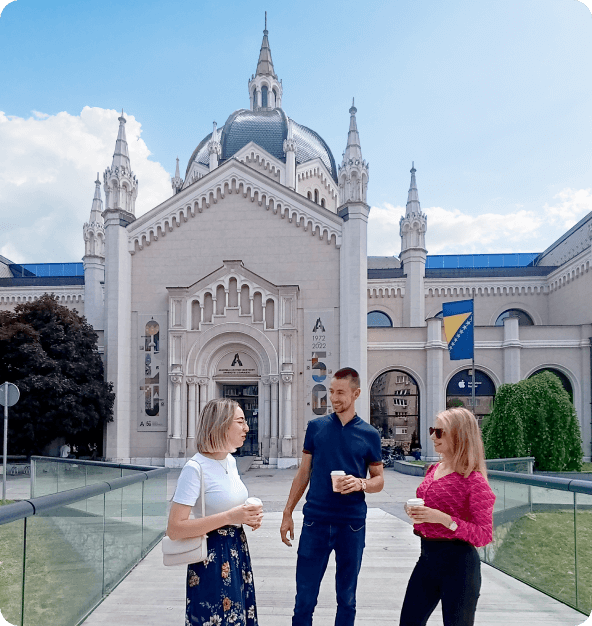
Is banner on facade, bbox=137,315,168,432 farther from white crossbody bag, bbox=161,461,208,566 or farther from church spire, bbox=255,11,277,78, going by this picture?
church spire, bbox=255,11,277,78

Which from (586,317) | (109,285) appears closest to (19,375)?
(109,285)

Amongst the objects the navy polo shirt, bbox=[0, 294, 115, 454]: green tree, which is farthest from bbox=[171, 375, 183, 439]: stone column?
the navy polo shirt

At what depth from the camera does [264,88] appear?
47844 mm

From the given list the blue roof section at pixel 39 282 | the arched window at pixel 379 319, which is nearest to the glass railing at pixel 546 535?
the arched window at pixel 379 319

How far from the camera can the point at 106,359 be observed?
1064 inches

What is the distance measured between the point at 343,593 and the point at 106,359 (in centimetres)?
2414

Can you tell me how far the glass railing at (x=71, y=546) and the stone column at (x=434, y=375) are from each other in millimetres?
20978

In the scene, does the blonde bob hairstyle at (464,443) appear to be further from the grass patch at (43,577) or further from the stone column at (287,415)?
the stone column at (287,415)

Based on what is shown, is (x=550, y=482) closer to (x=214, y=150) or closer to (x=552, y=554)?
(x=552, y=554)

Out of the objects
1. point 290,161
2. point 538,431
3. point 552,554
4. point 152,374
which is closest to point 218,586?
point 552,554

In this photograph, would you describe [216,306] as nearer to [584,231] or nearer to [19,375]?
[19,375]

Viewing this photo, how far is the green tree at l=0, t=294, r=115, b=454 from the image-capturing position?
2425 centimetres

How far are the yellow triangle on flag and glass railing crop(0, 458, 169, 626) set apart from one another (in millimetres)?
17793

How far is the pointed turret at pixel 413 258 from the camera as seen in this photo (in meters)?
36.4
